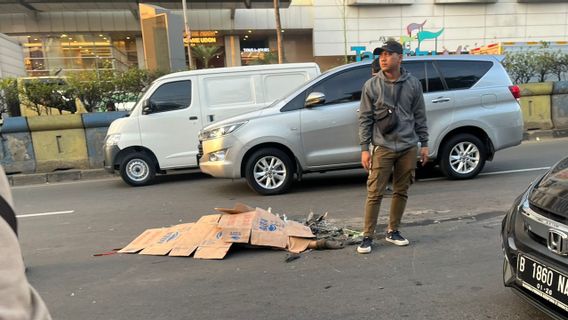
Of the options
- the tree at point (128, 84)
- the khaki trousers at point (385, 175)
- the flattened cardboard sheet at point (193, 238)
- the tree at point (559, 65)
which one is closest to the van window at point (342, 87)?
the khaki trousers at point (385, 175)

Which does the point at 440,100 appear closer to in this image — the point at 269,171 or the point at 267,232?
the point at 269,171

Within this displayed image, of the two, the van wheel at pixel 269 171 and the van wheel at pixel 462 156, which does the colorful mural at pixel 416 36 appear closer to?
the van wheel at pixel 462 156

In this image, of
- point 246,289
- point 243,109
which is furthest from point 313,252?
point 243,109

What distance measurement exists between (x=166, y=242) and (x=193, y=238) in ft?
0.98

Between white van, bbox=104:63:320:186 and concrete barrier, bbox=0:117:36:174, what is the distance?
2.93m

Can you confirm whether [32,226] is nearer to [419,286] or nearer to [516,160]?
[419,286]

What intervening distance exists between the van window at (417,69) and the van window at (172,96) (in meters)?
3.93

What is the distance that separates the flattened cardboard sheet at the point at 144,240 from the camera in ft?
15.6

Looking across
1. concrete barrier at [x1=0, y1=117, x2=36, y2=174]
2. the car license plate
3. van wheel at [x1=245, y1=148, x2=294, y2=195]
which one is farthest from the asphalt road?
concrete barrier at [x1=0, y1=117, x2=36, y2=174]

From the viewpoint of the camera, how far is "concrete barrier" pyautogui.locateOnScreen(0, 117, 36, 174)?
10.3 meters

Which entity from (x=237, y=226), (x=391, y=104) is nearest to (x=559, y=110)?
(x=391, y=104)

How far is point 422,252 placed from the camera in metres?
4.29

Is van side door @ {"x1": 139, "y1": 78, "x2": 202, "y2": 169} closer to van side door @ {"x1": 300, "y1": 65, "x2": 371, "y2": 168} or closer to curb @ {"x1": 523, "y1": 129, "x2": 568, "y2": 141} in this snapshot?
van side door @ {"x1": 300, "y1": 65, "x2": 371, "y2": 168}

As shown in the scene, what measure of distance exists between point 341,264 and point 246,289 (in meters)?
0.91
